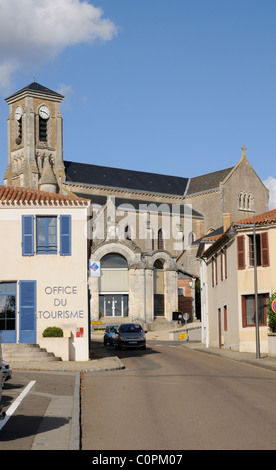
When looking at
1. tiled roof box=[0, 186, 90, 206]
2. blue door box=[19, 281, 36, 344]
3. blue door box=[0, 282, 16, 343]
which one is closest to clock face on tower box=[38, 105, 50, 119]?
tiled roof box=[0, 186, 90, 206]

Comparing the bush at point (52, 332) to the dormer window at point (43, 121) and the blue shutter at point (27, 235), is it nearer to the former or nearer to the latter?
the blue shutter at point (27, 235)

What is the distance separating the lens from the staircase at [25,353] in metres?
26.1

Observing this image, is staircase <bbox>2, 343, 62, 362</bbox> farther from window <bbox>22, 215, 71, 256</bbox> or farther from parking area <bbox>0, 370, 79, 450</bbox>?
parking area <bbox>0, 370, 79, 450</bbox>

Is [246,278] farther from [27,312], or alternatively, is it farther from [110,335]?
[110,335]

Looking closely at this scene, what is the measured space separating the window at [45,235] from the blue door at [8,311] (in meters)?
1.48

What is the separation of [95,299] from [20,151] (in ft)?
115

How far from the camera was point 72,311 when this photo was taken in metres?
27.8

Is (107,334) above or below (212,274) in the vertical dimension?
below

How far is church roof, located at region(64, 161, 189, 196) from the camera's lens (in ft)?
324

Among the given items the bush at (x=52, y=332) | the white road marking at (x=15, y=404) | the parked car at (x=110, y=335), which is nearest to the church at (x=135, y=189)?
the parked car at (x=110, y=335)

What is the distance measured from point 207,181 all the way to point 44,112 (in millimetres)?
26640

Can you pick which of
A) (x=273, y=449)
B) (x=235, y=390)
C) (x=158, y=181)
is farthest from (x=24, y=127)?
(x=273, y=449)
